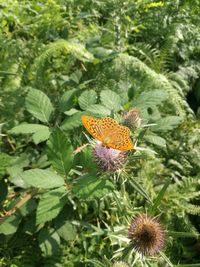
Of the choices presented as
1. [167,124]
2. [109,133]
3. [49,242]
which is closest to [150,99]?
[167,124]

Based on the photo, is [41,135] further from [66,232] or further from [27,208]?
[66,232]

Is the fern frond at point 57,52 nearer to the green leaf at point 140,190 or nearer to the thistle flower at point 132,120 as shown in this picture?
the thistle flower at point 132,120

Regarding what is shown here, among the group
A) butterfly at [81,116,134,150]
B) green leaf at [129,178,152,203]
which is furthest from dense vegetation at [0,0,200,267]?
butterfly at [81,116,134,150]

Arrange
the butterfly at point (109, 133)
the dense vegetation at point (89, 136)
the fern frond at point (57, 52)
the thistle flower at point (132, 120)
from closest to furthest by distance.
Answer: the butterfly at point (109, 133)
the dense vegetation at point (89, 136)
the thistle flower at point (132, 120)
the fern frond at point (57, 52)

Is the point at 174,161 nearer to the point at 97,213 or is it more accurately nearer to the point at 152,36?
the point at 97,213

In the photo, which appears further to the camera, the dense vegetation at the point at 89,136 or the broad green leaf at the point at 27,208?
the broad green leaf at the point at 27,208

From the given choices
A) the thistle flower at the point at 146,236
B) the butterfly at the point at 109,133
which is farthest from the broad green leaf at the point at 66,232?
the butterfly at the point at 109,133
